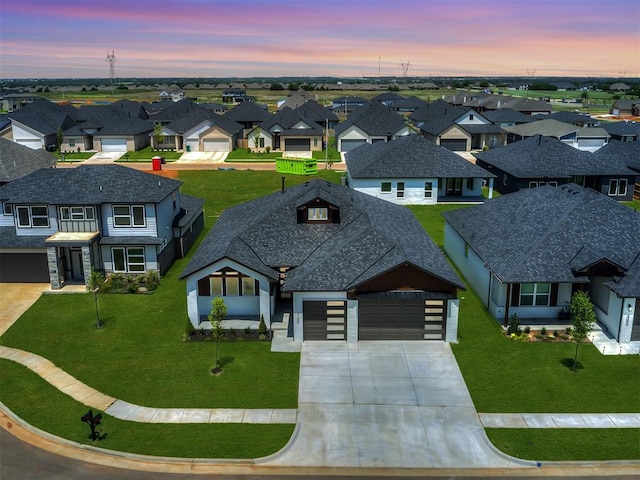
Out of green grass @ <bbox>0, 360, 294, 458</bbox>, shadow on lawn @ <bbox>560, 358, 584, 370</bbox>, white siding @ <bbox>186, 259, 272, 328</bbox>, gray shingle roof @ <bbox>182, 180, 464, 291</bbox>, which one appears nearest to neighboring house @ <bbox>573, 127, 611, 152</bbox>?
gray shingle roof @ <bbox>182, 180, 464, 291</bbox>

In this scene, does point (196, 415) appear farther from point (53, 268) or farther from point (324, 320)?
point (53, 268)

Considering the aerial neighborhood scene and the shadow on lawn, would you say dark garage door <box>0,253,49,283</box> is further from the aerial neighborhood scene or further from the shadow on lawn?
the shadow on lawn

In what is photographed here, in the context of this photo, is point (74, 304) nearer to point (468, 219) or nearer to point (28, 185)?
point (28, 185)

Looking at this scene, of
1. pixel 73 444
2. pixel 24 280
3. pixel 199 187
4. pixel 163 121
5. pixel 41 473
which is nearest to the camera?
pixel 41 473

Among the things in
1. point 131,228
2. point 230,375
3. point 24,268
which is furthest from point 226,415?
point 24,268

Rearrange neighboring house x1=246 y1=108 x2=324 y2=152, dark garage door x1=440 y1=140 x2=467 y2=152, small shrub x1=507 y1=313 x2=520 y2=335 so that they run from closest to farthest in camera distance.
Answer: small shrub x1=507 y1=313 x2=520 y2=335, dark garage door x1=440 y1=140 x2=467 y2=152, neighboring house x1=246 y1=108 x2=324 y2=152

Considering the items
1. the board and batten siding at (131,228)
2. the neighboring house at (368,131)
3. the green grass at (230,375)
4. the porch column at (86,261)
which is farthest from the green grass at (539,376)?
the neighboring house at (368,131)

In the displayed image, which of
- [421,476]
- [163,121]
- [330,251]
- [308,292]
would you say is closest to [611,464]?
[421,476]
